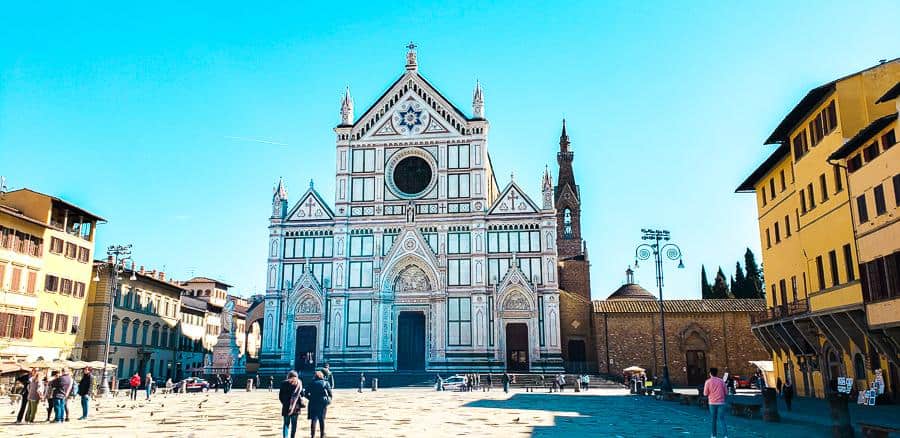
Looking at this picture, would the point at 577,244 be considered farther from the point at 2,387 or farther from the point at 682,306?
the point at 2,387

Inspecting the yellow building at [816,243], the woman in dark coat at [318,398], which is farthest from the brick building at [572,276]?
the woman in dark coat at [318,398]

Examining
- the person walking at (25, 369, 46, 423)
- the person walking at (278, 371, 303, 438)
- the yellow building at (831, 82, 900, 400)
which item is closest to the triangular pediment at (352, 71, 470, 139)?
the yellow building at (831, 82, 900, 400)

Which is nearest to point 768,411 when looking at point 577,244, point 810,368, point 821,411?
point 821,411

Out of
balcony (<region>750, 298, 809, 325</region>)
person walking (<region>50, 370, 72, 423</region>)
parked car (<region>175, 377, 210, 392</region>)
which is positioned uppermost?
balcony (<region>750, 298, 809, 325</region>)

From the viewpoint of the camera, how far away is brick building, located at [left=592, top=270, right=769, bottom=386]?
48.0 meters

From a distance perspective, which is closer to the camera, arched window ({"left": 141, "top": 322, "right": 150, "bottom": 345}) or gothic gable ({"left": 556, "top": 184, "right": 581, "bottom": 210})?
arched window ({"left": 141, "top": 322, "right": 150, "bottom": 345})

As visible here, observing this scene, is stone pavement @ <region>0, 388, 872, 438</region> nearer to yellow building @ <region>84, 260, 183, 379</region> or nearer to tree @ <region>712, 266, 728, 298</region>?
yellow building @ <region>84, 260, 183, 379</region>

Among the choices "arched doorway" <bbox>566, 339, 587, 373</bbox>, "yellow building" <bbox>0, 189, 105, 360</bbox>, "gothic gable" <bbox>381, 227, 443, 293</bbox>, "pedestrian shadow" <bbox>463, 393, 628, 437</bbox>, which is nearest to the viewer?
"pedestrian shadow" <bbox>463, 393, 628, 437</bbox>

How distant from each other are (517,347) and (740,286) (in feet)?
80.5

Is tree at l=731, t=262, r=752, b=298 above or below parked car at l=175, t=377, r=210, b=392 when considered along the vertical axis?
above

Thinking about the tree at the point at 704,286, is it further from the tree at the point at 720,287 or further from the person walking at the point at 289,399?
the person walking at the point at 289,399

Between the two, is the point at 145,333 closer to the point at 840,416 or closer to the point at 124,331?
the point at 124,331

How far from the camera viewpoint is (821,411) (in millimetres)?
23703

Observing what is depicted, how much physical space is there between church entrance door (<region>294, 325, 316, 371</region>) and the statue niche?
22.8 feet
